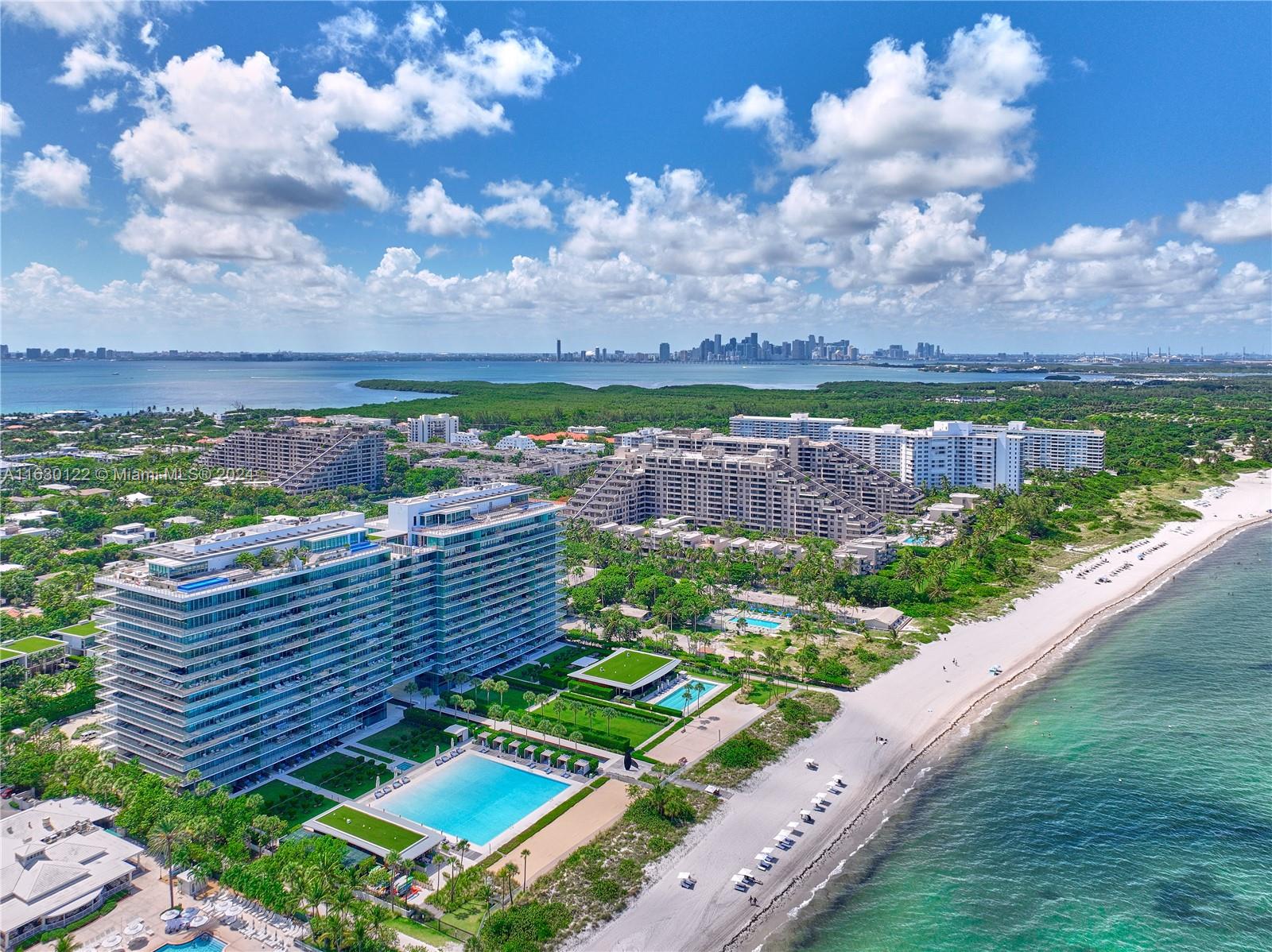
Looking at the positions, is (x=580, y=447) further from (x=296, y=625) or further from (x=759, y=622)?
(x=296, y=625)

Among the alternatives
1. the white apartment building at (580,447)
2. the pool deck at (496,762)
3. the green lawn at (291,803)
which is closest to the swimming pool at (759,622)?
the pool deck at (496,762)

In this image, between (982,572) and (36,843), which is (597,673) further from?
(982,572)

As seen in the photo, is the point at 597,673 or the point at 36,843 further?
the point at 597,673

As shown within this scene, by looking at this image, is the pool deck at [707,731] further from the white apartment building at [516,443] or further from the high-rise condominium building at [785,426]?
the white apartment building at [516,443]

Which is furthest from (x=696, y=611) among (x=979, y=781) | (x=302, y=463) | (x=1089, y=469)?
(x=1089, y=469)

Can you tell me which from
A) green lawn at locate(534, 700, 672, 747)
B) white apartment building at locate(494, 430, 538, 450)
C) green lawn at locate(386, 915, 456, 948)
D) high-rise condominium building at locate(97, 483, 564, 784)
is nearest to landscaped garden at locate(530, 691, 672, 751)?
green lawn at locate(534, 700, 672, 747)

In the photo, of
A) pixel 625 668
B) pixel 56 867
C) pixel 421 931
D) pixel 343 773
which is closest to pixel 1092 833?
pixel 625 668
